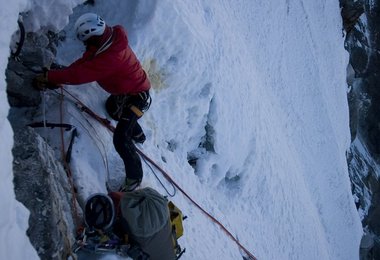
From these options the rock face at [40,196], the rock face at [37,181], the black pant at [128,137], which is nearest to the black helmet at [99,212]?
the rock face at [37,181]

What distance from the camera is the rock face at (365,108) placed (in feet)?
70.1

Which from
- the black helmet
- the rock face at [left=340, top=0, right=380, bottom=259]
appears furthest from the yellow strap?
the rock face at [left=340, top=0, right=380, bottom=259]

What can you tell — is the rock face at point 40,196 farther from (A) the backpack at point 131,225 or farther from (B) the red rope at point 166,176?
(B) the red rope at point 166,176

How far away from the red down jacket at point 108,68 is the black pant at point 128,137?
0.21m

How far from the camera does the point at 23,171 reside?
3010 mm

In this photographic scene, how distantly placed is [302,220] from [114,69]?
29.1 feet

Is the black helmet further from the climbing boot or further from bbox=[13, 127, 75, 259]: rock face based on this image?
the climbing boot

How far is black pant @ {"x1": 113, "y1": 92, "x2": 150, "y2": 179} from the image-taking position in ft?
15.5

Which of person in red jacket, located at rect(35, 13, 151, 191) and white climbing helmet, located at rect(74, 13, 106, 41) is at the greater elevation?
white climbing helmet, located at rect(74, 13, 106, 41)

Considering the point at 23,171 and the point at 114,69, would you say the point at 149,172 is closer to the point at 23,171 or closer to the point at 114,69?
the point at 114,69

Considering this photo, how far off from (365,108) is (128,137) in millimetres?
22454

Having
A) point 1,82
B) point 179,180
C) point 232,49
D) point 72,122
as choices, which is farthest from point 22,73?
point 232,49

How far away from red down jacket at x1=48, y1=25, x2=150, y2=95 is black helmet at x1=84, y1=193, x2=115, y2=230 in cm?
125

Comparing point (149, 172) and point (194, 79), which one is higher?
point (194, 79)
